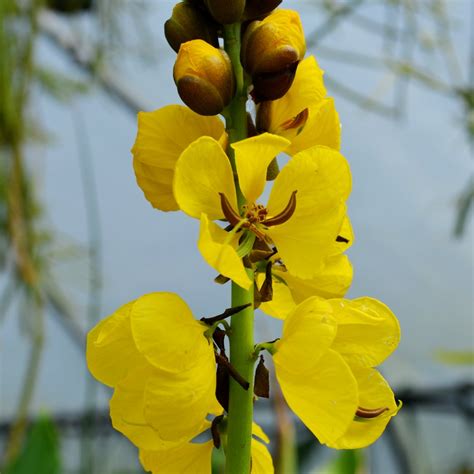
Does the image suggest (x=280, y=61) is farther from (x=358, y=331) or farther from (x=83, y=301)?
(x=83, y=301)

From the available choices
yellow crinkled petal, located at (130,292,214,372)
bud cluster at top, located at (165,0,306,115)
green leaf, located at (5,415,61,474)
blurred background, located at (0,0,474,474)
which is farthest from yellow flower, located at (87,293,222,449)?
blurred background, located at (0,0,474,474)

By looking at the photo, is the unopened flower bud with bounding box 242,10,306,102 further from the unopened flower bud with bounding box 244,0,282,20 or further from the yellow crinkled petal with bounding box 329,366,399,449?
the yellow crinkled petal with bounding box 329,366,399,449

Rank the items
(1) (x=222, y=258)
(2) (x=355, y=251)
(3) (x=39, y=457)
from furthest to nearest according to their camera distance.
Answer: (2) (x=355, y=251)
(3) (x=39, y=457)
(1) (x=222, y=258)

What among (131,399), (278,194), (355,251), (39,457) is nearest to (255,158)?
(278,194)

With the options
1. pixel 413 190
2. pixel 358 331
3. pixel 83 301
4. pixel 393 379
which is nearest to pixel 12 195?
pixel 83 301

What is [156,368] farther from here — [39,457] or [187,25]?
[39,457]

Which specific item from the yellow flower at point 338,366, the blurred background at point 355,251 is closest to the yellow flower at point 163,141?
the yellow flower at point 338,366

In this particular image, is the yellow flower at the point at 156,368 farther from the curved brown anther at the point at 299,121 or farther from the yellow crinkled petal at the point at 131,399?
the curved brown anther at the point at 299,121
